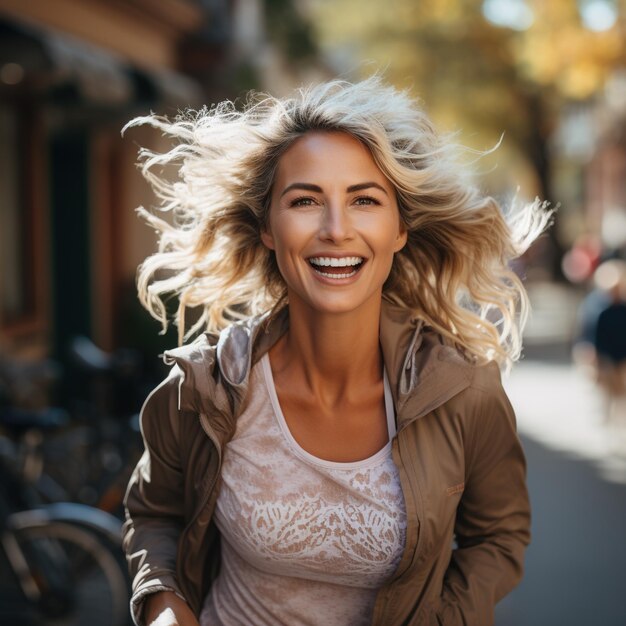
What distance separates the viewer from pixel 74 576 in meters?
5.19

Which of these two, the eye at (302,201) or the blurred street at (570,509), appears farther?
the blurred street at (570,509)

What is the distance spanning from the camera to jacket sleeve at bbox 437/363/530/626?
8.56 ft

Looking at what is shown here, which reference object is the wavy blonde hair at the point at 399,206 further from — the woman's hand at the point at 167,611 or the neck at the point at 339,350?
the woman's hand at the point at 167,611

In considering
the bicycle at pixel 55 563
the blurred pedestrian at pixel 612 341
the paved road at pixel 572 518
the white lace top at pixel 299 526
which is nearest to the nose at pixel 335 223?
the white lace top at pixel 299 526

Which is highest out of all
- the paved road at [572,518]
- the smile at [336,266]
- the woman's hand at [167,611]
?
the smile at [336,266]

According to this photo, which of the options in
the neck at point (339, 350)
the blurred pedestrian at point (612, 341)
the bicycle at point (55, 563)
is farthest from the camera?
the blurred pedestrian at point (612, 341)

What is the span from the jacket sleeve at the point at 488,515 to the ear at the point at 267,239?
25.9 inches

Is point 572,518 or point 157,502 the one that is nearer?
point 157,502

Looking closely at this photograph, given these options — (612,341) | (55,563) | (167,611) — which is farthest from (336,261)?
(612,341)

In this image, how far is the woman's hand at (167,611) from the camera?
102 inches

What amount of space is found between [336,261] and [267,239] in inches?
13.0

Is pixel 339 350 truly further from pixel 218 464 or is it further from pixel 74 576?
pixel 74 576

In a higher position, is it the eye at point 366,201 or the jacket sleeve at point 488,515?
the eye at point 366,201

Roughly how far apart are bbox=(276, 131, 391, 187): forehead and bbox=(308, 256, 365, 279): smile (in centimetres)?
19
